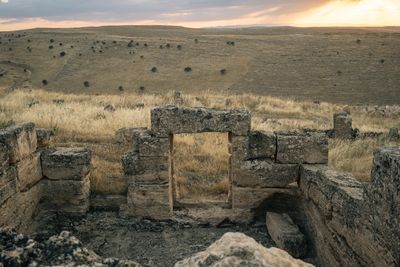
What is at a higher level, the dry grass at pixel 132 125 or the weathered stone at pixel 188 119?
the weathered stone at pixel 188 119

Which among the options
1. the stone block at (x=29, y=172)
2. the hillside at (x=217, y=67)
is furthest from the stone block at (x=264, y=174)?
the hillside at (x=217, y=67)

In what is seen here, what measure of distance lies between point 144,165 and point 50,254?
4680mm

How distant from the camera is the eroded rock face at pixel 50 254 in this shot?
7.94 ft

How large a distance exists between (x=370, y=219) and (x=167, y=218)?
4.07 meters

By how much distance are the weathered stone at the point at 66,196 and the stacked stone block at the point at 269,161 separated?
2.96 metres

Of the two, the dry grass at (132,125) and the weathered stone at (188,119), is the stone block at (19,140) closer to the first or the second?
the dry grass at (132,125)

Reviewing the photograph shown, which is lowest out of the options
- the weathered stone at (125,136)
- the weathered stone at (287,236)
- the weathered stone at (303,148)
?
the weathered stone at (287,236)

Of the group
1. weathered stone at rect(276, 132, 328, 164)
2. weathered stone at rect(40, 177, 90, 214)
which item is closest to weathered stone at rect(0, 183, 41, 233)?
weathered stone at rect(40, 177, 90, 214)

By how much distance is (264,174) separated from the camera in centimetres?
732

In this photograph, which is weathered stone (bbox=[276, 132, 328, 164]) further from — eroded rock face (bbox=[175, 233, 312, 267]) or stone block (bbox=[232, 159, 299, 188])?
eroded rock face (bbox=[175, 233, 312, 267])

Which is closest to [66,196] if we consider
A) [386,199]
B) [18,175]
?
[18,175]

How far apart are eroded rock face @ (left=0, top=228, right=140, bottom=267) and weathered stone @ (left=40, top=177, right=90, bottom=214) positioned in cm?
483

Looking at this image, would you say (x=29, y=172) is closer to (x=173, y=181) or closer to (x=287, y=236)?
(x=173, y=181)

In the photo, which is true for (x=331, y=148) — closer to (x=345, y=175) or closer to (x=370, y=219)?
(x=345, y=175)
